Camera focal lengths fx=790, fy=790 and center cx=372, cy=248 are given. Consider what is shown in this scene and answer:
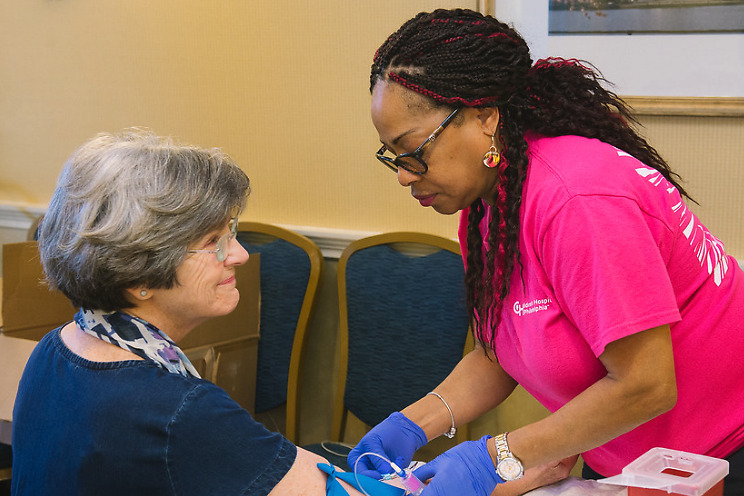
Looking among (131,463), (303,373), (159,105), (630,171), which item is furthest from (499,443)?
(159,105)

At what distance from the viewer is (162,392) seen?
1.17 metres

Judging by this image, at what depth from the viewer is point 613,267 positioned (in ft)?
3.96

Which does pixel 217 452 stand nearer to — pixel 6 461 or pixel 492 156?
pixel 492 156

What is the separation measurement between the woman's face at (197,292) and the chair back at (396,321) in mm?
1269

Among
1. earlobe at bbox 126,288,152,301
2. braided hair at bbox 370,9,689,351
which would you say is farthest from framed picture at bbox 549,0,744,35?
earlobe at bbox 126,288,152,301

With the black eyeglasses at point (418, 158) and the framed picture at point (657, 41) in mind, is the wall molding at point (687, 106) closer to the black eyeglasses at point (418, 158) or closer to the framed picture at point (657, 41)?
the framed picture at point (657, 41)

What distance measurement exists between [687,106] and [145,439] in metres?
1.83

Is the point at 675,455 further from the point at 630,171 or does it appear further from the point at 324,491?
the point at 324,491

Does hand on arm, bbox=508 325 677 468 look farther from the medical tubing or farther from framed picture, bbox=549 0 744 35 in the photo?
framed picture, bbox=549 0 744 35

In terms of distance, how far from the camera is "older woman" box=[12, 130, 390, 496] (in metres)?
1.15

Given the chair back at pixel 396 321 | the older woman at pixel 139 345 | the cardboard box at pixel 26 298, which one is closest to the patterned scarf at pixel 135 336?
the older woman at pixel 139 345

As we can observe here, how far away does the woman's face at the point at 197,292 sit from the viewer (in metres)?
1.36

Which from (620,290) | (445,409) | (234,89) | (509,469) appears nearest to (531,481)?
(509,469)

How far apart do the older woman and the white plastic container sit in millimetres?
484
